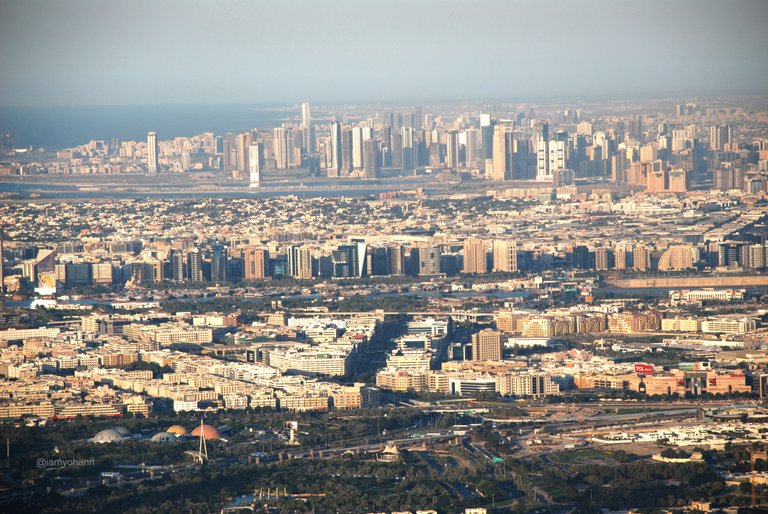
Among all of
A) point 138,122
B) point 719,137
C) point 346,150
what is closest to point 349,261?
point 719,137

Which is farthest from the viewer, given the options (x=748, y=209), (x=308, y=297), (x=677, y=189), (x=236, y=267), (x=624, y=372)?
(x=677, y=189)

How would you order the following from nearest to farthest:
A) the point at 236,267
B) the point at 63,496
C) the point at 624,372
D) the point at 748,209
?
the point at 63,496 < the point at 624,372 < the point at 236,267 < the point at 748,209

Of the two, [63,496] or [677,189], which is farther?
[677,189]

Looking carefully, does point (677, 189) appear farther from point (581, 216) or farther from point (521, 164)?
point (521, 164)

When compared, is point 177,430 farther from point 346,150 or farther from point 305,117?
point 305,117

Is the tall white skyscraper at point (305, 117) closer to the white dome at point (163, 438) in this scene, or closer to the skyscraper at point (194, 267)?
the skyscraper at point (194, 267)

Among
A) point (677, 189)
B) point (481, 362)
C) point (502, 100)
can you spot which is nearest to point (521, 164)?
point (502, 100)
